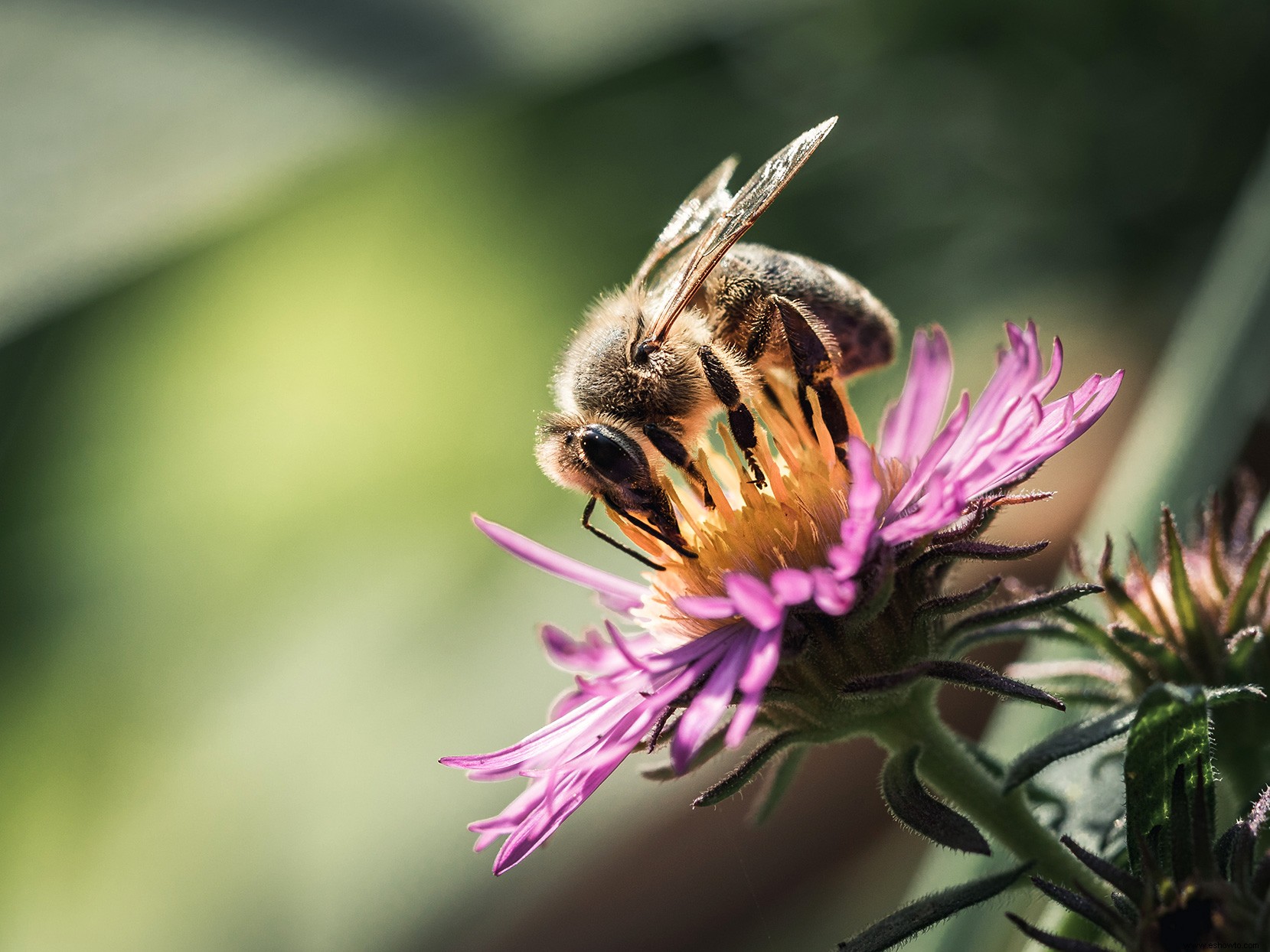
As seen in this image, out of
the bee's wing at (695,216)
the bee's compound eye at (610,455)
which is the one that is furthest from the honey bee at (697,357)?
the bee's wing at (695,216)

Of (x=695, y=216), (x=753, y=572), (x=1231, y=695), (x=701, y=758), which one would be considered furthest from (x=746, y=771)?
(x=695, y=216)

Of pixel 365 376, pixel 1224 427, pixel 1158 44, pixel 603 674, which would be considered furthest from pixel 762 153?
pixel 603 674

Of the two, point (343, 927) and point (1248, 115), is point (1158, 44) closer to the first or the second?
point (1248, 115)

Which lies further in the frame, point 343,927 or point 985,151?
point 985,151

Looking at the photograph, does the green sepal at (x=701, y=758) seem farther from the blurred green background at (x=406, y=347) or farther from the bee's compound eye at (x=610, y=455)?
the blurred green background at (x=406, y=347)

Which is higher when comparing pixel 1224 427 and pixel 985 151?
pixel 985 151

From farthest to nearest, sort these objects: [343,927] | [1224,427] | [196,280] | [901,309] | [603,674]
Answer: [196,280] < [901,309] < [343,927] < [1224,427] < [603,674]

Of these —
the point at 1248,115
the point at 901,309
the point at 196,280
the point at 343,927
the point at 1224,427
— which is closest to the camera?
the point at 1224,427
